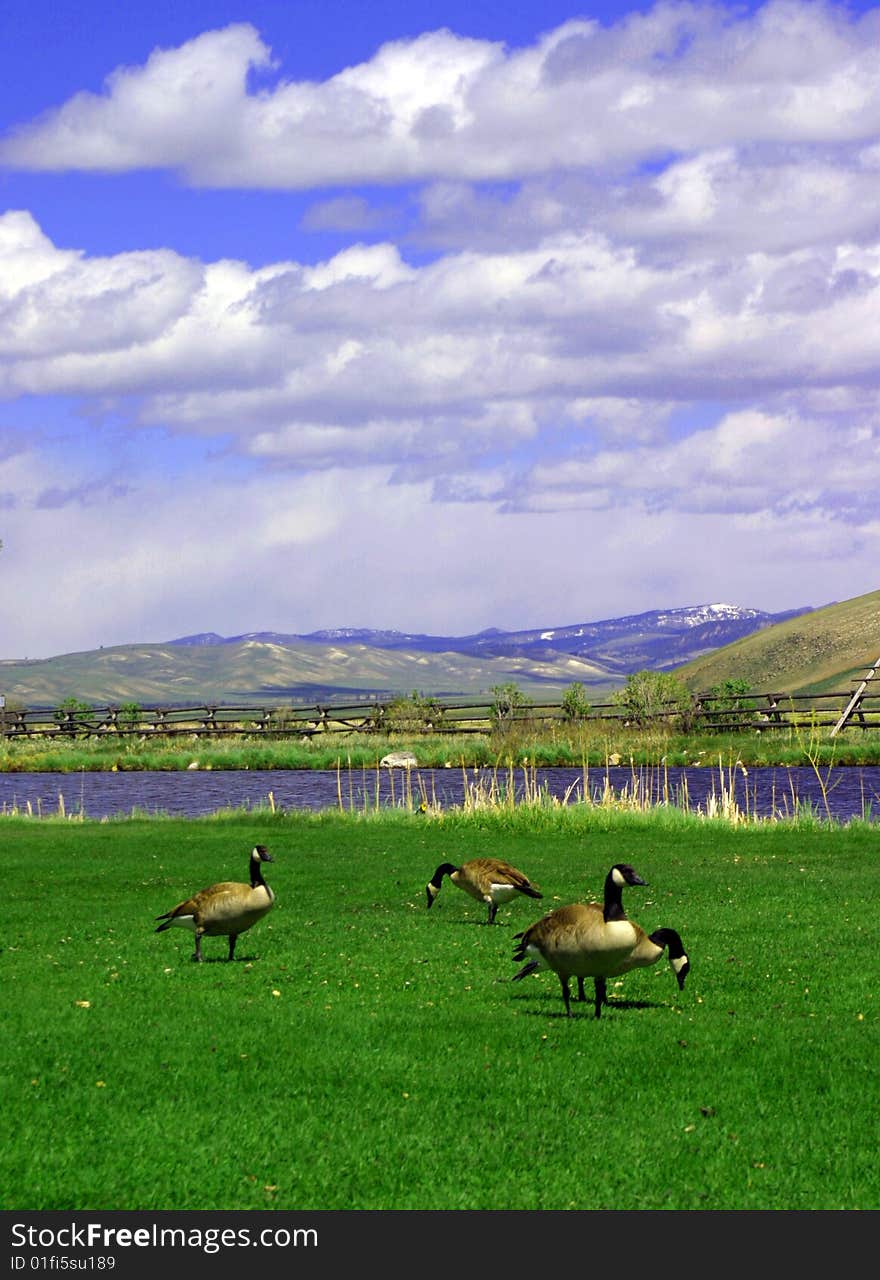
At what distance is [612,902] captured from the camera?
1423cm

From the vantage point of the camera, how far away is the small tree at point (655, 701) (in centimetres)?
8015

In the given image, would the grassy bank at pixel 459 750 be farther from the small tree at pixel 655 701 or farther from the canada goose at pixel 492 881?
the canada goose at pixel 492 881

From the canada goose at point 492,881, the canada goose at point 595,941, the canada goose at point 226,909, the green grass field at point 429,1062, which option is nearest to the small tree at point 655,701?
the green grass field at point 429,1062

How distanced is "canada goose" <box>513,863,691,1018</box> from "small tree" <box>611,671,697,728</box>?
215 ft

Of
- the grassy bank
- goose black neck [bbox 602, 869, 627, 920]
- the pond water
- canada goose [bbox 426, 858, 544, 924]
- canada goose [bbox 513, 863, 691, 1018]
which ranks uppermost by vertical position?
goose black neck [bbox 602, 869, 627, 920]

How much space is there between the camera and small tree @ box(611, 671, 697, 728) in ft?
263

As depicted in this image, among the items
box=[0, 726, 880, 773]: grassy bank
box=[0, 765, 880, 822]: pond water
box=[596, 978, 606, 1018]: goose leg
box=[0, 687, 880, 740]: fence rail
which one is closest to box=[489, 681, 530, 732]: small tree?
box=[0, 687, 880, 740]: fence rail

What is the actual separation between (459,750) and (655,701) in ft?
52.6

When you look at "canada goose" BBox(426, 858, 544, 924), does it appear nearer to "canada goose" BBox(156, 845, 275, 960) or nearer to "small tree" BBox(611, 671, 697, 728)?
"canada goose" BBox(156, 845, 275, 960)

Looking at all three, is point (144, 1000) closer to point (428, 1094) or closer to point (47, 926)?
point (428, 1094)

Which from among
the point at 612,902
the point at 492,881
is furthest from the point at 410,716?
the point at 612,902
